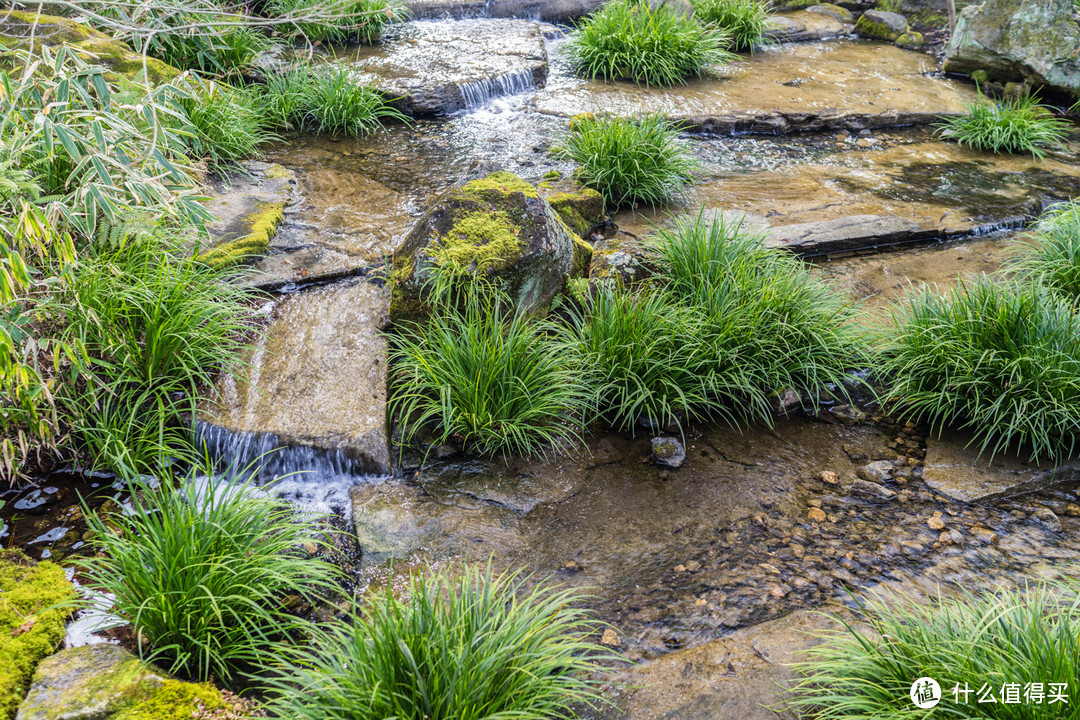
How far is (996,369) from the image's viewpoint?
4176mm

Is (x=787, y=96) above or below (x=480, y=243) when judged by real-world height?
above

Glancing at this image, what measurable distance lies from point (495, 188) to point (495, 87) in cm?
424

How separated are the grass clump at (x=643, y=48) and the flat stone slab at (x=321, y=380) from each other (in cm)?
526

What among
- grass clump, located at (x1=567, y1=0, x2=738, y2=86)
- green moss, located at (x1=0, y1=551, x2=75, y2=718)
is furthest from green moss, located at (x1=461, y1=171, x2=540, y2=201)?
grass clump, located at (x1=567, y1=0, x2=738, y2=86)

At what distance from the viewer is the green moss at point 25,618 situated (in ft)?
8.71

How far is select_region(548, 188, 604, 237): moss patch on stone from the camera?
562 cm

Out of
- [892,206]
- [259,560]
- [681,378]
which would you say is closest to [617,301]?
[681,378]

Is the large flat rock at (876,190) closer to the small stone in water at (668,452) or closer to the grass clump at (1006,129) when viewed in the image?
the grass clump at (1006,129)

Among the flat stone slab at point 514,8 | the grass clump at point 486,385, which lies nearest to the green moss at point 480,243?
the grass clump at point 486,385

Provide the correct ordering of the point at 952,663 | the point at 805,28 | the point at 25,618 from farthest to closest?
1. the point at 805,28
2. the point at 25,618
3. the point at 952,663

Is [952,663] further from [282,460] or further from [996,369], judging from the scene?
[282,460]

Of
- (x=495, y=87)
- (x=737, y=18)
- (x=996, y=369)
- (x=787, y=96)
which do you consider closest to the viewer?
(x=996, y=369)

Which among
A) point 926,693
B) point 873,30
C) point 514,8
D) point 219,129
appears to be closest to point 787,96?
point 873,30

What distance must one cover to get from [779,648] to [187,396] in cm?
323
